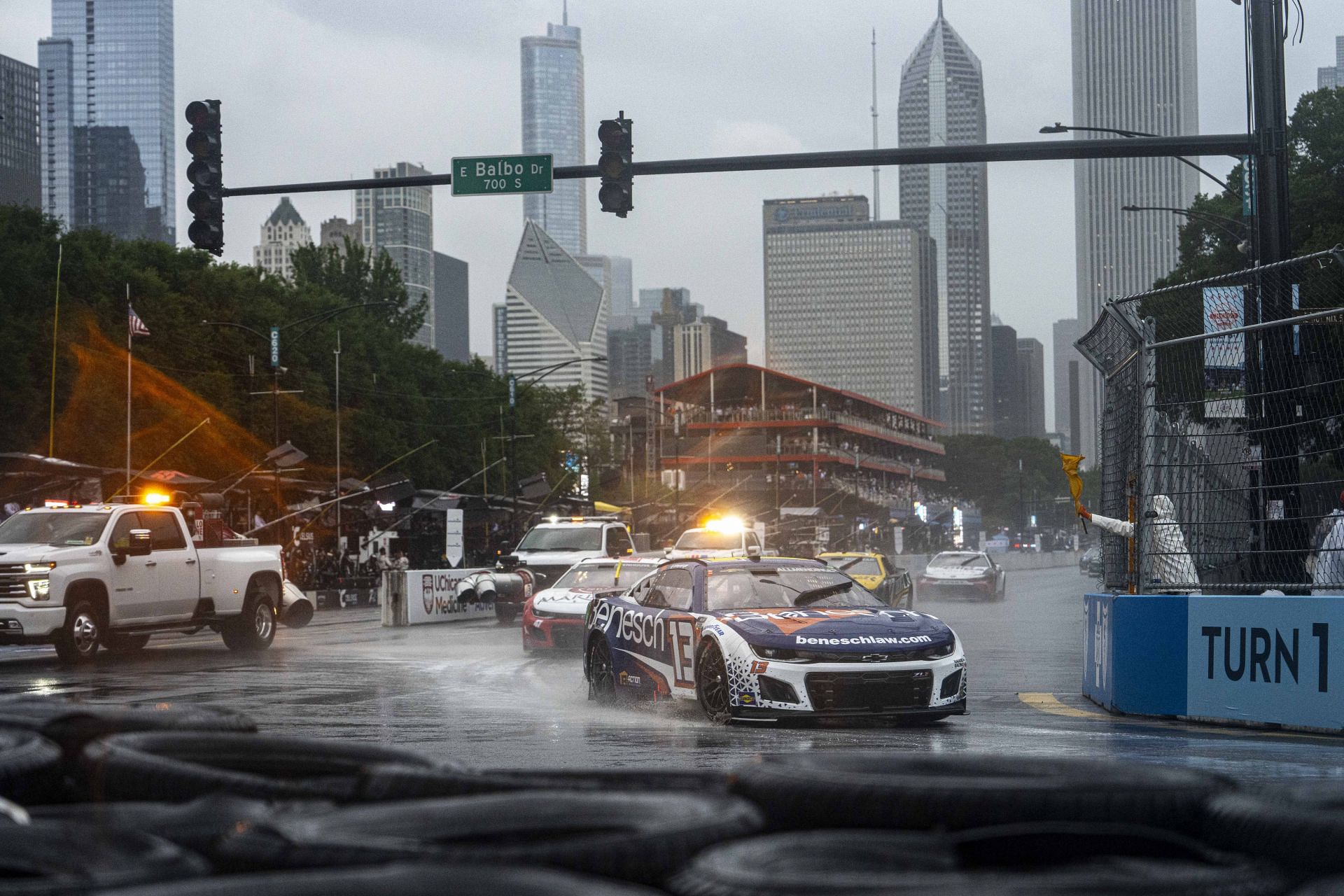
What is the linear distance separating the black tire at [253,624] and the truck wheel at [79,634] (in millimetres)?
2750

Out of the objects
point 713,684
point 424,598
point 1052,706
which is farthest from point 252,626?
point 1052,706

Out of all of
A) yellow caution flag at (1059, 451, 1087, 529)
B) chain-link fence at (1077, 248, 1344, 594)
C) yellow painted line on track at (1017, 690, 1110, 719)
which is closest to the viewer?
chain-link fence at (1077, 248, 1344, 594)

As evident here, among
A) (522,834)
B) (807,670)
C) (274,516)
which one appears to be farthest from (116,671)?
(274,516)

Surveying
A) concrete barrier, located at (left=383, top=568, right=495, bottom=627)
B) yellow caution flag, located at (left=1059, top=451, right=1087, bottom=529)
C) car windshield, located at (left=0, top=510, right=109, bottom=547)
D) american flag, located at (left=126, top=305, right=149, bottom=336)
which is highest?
american flag, located at (left=126, top=305, right=149, bottom=336)

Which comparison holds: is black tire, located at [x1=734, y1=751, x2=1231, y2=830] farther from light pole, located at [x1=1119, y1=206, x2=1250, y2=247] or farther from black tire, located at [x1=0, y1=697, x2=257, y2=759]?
light pole, located at [x1=1119, y1=206, x2=1250, y2=247]

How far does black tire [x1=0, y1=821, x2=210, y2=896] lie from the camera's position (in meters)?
2.54

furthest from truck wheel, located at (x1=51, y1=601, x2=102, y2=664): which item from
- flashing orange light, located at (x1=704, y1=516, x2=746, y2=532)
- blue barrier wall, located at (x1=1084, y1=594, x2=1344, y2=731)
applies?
flashing orange light, located at (x1=704, y1=516, x2=746, y2=532)

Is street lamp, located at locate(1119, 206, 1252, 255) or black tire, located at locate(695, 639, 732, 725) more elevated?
street lamp, located at locate(1119, 206, 1252, 255)

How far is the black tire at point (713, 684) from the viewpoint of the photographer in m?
11.1

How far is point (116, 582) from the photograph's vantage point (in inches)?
763

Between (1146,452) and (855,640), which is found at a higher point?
(1146,452)

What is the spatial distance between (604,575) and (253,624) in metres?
4.97

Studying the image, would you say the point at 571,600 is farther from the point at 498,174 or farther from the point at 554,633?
the point at 498,174

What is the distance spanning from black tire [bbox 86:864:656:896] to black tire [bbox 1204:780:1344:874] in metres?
1.39
